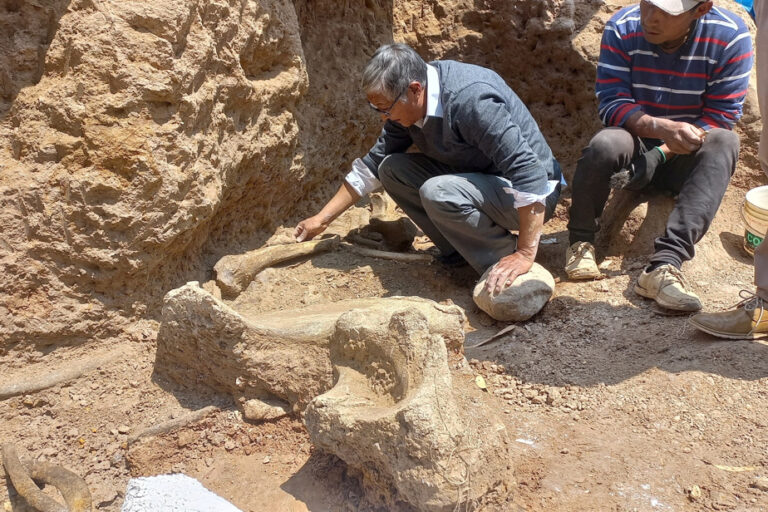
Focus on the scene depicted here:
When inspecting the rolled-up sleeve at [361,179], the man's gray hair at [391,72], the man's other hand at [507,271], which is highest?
the man's gray hair at [391,72]

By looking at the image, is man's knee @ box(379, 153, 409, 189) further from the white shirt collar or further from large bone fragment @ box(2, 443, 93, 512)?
large bone fragment @ box(2, 443, 93, 512)

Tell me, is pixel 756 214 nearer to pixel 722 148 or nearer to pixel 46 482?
pixel 722 148

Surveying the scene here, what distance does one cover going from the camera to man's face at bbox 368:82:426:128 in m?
3.29

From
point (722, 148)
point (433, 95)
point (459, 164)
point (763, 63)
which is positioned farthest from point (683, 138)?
point (433, 95)

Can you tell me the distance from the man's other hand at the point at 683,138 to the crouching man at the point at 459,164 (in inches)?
24.7

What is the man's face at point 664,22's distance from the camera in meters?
3.45

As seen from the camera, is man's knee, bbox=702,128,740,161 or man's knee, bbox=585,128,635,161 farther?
man's knee, bbox=585,128,635,161

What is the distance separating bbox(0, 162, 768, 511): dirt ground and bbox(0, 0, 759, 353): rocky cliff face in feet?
0.96

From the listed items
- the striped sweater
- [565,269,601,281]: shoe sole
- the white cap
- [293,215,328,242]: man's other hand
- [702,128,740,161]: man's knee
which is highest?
the white cap

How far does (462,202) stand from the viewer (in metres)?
3.61

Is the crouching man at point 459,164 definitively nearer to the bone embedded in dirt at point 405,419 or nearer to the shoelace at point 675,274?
the shoelace at point 675,274

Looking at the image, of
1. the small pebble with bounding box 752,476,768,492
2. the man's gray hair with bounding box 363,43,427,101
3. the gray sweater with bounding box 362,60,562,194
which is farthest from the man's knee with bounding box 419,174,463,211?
the small pebble with bounding box 752,476,768,492

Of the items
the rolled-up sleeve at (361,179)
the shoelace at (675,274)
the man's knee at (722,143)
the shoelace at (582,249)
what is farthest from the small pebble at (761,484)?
the rolled-up sleeve at (361,179)

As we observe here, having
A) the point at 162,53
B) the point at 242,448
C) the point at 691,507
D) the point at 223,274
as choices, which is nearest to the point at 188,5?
the point at 162,53
